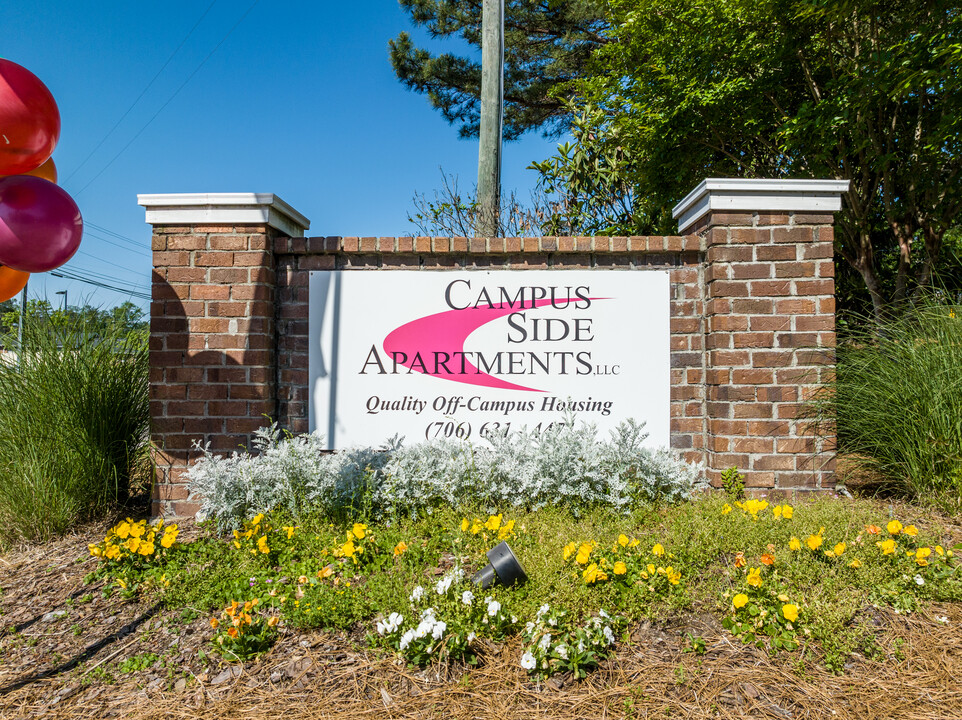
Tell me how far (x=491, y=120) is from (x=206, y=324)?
4513 millimetres

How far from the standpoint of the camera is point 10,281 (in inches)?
127

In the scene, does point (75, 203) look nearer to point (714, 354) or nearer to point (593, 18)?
point (714, 354)

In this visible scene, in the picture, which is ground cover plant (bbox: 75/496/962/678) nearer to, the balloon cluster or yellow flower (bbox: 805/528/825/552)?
yellow flower (bbox: 805/528/825/552)

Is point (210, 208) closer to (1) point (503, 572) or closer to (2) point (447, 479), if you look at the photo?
(2) point (447, 479)

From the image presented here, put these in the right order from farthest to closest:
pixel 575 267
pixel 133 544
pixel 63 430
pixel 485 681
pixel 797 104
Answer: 1. pixel 797 104
2. pixel 575 267
3. pixel 63 430
4. pixel 133 544
5. pixel 485 681

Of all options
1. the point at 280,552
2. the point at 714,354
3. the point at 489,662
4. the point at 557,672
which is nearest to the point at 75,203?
the point at 280,552

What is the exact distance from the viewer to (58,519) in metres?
3.81

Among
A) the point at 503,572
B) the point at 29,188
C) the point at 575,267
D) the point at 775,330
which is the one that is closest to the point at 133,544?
the point at 29,188

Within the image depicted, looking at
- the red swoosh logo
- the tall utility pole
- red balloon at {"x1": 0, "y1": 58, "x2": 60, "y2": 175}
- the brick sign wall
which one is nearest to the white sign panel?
the red swoosh logo

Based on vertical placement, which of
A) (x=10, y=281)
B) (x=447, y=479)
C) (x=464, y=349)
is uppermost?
(x=10, y=281)

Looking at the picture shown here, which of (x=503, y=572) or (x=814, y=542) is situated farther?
(x=814, y=542)

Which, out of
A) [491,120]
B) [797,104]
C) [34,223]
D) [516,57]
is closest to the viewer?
[34,223]

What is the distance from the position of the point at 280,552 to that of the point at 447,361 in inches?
68.9

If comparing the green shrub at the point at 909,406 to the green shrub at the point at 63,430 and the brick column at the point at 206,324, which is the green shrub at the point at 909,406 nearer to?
the brick column at the point at 206,324
